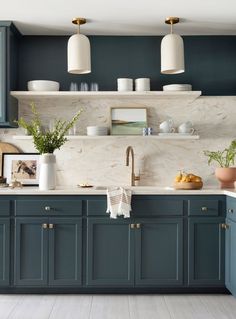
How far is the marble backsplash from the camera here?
16.9 feet

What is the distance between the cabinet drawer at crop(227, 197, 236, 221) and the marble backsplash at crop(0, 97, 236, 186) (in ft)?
2.71

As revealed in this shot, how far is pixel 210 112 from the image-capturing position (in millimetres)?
5164

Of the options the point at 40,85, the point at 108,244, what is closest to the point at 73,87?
the point at 40,85

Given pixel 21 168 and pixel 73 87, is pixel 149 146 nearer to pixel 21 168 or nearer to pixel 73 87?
pixel 73 87

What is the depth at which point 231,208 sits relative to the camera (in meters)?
4.27

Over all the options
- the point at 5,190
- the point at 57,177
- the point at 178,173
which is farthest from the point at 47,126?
the point at 178,173

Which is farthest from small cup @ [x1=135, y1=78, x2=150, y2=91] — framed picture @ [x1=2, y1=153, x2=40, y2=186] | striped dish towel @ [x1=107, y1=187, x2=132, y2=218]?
framed picture @ [x1=2, y1=153, x2=40, y2=186]

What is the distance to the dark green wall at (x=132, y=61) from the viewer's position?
5.15 m

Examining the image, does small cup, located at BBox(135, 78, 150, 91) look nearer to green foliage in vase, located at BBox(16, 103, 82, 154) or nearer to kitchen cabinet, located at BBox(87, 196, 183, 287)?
green foliage in vase, located at BBox(16, 103, 82, 154)

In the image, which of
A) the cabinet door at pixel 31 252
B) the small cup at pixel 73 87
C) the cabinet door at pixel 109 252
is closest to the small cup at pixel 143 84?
the small cup at pixel 73 87

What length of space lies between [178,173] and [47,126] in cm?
142

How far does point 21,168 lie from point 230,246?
219 centimetres

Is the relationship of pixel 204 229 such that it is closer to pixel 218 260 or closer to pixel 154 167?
pixel 218 260

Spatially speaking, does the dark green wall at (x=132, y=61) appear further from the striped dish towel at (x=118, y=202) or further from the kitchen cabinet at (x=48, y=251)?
the kitchen cabinet at (x=48, y=251)
